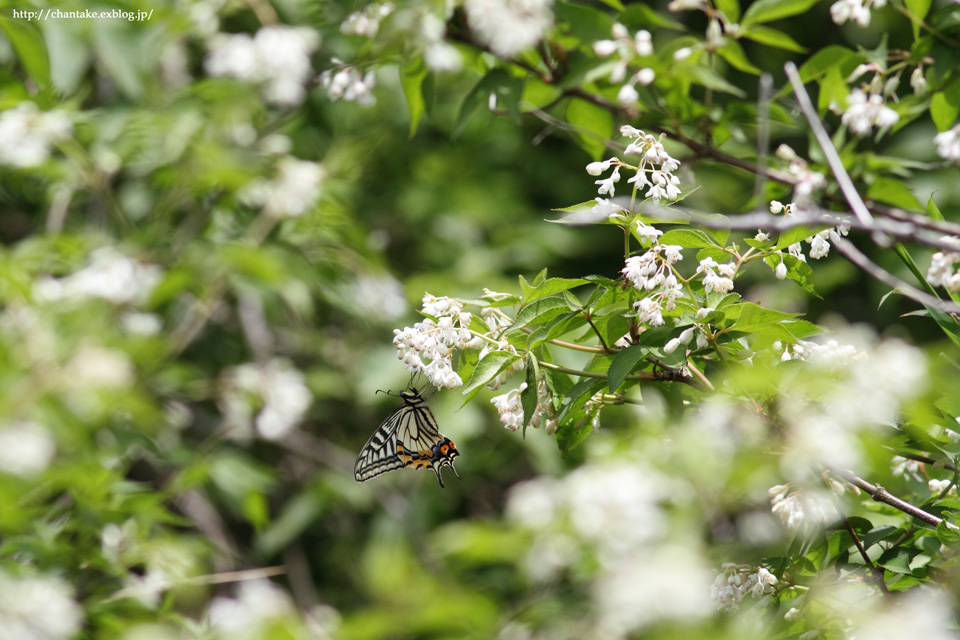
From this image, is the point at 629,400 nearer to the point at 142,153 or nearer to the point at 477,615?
the point at 477,615

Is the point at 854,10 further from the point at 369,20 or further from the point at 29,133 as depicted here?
the point at 29,133

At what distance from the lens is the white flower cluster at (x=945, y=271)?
128 centimetres

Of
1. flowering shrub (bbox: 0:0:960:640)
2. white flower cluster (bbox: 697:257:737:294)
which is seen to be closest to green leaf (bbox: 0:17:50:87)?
flowering shrub (bbox: 0:0:960:640)

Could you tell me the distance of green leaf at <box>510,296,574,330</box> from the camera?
4.32 feet

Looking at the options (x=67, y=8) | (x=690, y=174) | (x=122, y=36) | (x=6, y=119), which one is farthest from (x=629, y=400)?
(x=6, y=119)

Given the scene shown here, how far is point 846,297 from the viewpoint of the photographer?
4.96 m

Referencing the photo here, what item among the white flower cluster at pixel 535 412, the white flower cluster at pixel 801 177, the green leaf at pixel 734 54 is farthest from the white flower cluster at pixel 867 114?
the white flower cluster at pixel 535 412

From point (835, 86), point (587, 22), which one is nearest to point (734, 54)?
point (835, 86)

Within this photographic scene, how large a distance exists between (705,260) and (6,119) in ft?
7.93

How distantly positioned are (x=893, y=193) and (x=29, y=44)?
6.24 ft

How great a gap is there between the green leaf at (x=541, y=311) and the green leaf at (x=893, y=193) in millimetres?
896

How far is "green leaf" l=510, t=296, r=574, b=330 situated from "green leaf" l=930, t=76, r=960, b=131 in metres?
0.92

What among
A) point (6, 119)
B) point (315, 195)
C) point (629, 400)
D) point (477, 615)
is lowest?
point (315, 195)

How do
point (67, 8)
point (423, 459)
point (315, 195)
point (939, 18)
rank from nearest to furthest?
1. point (939, 18)
2. point (67, 8)
3. point (423, 459)
4. point (315, 195)
